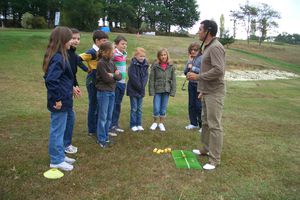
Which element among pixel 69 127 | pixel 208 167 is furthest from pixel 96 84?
pixel 208 167

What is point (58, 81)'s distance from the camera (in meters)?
4.34

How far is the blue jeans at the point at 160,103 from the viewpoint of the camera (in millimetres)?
7039

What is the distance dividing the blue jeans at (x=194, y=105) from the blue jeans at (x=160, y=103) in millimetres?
566

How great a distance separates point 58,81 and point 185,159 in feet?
8.07

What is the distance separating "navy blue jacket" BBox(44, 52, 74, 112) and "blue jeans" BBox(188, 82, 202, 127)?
132 inches

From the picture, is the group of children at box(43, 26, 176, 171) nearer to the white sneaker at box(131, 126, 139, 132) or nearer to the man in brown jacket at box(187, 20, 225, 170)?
the white sneaker at box(131, 126, 139, 132)

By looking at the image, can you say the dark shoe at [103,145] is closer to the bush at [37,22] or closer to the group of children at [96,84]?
the group of children at [96,84]

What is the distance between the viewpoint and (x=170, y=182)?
448 cm

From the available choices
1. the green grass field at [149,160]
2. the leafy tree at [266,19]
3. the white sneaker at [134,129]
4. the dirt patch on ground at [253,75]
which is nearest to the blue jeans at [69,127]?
the green grass field at [149,160]

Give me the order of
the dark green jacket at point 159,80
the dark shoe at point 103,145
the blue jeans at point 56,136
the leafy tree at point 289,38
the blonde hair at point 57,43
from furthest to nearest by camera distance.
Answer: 1. the leafy tree at point 289,38
2. the dark green jacket at point 159,80
3. the dark shoe at point 103,145
4. the blue jeans at point 56,136
5. the blonde hair at point 57,43

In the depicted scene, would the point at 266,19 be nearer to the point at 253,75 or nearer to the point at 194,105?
the point at 253,75

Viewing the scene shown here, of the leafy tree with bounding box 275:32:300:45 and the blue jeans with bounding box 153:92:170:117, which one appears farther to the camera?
the leafy tree with bounding box 275:32:300:45

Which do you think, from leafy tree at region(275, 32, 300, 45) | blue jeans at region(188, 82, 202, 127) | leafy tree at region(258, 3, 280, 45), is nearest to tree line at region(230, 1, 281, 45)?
leafy tree at region(258, 3, 280, 45)

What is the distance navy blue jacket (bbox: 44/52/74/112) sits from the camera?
4309mm
